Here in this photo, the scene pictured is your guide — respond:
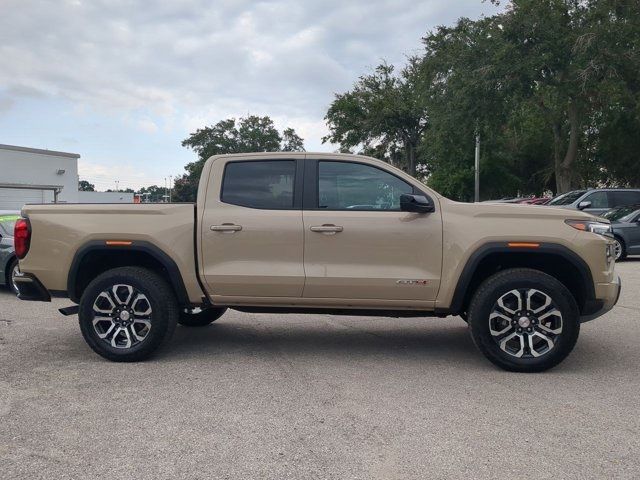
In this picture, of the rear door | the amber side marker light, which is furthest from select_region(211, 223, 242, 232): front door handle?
the amber side marker light

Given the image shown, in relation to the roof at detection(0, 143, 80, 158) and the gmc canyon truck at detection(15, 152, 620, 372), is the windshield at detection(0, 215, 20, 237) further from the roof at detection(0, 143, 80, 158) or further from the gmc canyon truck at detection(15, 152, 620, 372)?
the roof at detection(0, 143, 80, 158)

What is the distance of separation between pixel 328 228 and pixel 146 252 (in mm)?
1723

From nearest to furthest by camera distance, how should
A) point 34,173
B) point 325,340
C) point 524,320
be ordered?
point 524,320 → point 325,340 → point 34,173

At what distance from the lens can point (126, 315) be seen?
5625mm

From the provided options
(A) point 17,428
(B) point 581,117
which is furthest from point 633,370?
(B) point 581,117

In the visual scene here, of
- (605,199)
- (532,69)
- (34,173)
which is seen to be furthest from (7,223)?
(34,173)

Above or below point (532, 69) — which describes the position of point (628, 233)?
below

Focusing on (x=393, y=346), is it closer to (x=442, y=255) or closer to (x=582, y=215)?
(x=442, y=255)

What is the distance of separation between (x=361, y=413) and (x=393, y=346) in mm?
2096

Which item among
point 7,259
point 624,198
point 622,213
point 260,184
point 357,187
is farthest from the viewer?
point 624,198

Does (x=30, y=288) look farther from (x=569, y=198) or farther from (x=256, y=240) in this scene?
(x=569, y=198)

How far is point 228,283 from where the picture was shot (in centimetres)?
558

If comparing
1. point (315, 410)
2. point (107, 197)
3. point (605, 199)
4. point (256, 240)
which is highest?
point (107, 197)

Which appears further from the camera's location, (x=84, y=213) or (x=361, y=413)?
(x=84, y=213)
